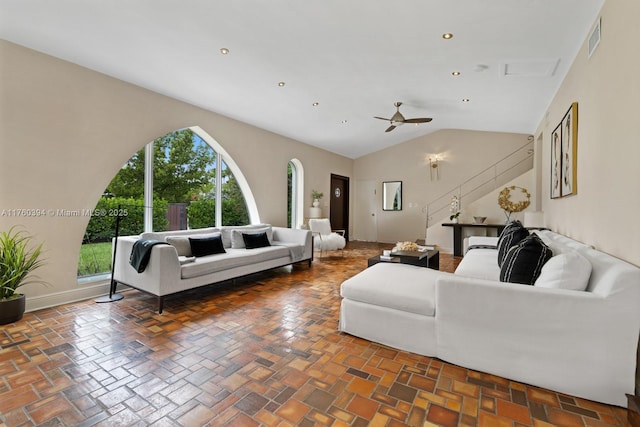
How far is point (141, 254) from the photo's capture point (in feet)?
10.6

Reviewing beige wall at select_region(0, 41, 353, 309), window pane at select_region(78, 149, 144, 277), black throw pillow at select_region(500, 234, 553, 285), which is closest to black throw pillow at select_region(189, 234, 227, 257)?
window pane at select_region(78, 149, 144, 277)

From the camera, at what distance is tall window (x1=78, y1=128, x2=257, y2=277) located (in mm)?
3980

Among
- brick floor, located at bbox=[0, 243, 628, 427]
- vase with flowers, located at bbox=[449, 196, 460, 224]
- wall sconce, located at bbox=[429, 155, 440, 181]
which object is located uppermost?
wall sconce, located at bbox=[429, 155, 440, 181]

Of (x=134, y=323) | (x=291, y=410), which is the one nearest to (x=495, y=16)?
(x=291, y=410)

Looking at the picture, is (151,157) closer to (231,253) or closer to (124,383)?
(231,253)

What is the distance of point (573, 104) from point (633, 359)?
2607mm

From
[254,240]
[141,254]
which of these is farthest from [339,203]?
[141,254]

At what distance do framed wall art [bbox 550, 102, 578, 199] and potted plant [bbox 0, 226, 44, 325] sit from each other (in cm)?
561

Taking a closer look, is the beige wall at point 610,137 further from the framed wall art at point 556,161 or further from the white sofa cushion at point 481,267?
the white sofa cushion at point 481,267

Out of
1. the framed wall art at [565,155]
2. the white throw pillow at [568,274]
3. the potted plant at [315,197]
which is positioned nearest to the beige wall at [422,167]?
the potted plant at [315,197]

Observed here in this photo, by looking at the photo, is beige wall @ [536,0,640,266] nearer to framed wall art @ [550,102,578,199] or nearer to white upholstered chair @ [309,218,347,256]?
framed wall art @ [550,102,578,199]

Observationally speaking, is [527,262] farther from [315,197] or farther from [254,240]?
[315,197]

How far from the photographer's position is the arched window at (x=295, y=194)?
7.36 meters

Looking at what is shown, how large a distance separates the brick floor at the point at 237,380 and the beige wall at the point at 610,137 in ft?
4.12
